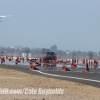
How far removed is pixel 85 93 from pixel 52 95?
254 cm

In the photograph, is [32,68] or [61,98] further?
[32,68]

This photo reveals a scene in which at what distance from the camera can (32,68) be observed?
157ft

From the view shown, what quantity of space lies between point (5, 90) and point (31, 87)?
219 centimetres

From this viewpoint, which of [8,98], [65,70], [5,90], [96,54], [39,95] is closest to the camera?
[8,98]

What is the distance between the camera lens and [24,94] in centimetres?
2045

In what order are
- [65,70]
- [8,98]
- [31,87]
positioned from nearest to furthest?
[8,98]
[31,87]
[65,70]

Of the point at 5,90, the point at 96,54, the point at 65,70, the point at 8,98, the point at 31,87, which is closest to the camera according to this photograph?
the point at 8,98

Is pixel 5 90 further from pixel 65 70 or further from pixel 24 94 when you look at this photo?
pixel 65 70

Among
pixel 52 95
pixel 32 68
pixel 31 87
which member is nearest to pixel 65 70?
pixel 32 68

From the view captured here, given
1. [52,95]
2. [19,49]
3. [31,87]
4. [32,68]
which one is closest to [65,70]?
[32,68]

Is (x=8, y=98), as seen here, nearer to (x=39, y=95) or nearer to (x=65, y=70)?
(x=39, y=95)

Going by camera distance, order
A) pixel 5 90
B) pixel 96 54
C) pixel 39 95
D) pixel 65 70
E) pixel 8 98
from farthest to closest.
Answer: pixel 96 54, pixel 65 70, pixel 5 90, pixel 39 95, pixel 8 98

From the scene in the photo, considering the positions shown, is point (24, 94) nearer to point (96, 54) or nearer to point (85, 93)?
point (85, 93)

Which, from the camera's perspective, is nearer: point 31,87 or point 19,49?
point 31,87
